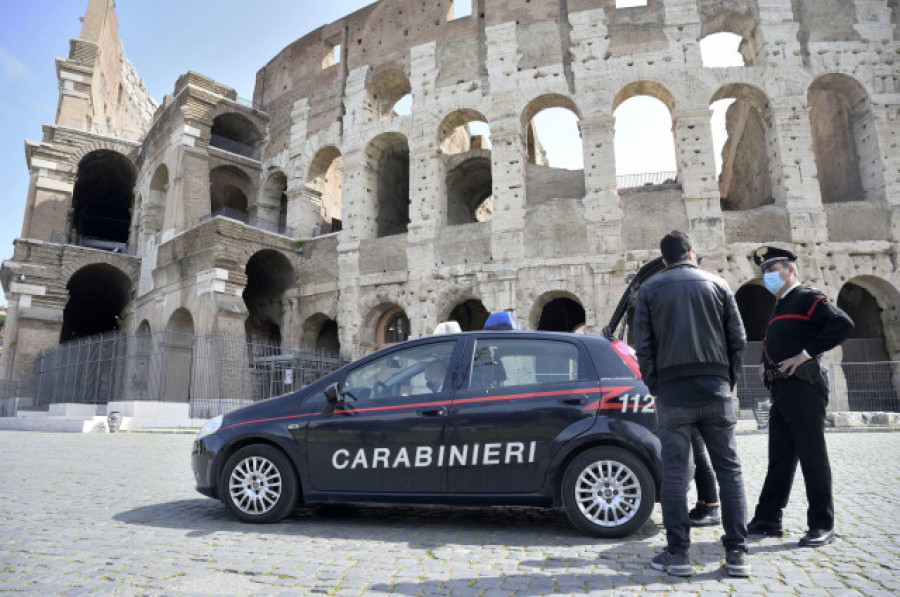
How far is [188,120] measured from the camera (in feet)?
66.5

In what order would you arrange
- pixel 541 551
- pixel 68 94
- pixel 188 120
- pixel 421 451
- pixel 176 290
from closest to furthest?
pixel 541 551
pixel 421 451
pixel 176 290
pixel 188 120
pixel 68 94

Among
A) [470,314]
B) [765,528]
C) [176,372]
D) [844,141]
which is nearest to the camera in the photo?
[765,528]

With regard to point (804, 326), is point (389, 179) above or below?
above

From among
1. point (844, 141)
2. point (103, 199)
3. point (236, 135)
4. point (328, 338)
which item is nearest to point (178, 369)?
point (328, 338)

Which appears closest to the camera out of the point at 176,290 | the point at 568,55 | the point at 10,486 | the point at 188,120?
the point at 10,486

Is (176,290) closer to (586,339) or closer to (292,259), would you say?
(292,259)

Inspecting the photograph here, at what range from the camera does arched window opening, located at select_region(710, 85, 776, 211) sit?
16.4 m

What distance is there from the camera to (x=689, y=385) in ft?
10.0

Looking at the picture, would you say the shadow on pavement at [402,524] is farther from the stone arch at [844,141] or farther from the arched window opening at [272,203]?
the arched window opening at [272,203]

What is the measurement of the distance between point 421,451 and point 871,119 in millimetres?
17063

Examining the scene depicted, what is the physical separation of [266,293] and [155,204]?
6.56 metres

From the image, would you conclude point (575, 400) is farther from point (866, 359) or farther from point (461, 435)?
point (866, 359)

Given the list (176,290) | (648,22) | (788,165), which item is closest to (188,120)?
(176,290)

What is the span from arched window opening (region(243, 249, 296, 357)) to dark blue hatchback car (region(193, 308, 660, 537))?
1598 cm
